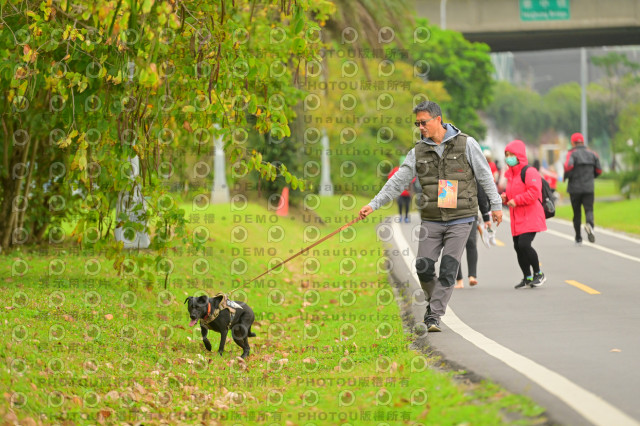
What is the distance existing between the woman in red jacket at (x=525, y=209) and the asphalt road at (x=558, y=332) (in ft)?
1.18

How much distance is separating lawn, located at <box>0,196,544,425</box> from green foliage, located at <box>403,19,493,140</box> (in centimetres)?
4452

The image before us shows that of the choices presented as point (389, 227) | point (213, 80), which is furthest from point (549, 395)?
point (389, 227)

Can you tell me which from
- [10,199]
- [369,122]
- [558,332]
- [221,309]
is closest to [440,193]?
[558,332]

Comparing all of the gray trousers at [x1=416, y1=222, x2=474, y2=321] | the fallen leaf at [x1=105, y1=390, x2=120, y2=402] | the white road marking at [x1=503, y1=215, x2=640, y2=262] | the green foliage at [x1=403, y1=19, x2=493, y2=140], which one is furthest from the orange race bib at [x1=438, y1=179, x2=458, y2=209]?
the green foliage at [x1=403, y1=19, x2=493, y2=140]

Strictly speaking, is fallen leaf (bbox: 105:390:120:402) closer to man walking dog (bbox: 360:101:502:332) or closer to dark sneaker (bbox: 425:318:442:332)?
man walking dog (bbox: 360:101:502:332)

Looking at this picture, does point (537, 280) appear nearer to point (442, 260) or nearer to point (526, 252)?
point (526, 252)

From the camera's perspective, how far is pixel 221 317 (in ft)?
32.2

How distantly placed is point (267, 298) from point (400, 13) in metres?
14.8

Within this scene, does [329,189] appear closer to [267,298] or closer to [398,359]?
[267,298]

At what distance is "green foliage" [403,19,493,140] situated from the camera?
196 ft

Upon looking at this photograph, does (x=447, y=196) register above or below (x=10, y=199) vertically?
above

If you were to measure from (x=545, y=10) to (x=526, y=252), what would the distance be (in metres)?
30.1

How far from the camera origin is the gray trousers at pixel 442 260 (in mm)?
9641

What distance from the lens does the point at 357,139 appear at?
48312 millimetres
